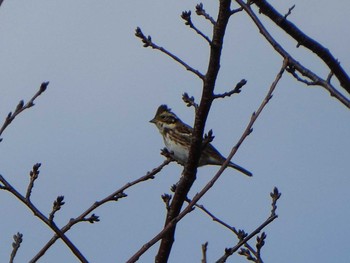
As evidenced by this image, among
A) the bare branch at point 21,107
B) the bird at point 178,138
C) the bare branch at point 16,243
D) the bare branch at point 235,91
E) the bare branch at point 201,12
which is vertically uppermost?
the bird at point 178,138

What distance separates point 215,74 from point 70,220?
101 cm

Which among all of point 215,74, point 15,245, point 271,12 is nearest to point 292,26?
point 271,12

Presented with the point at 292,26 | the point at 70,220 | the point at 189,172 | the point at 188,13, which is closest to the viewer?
the point at 292,26

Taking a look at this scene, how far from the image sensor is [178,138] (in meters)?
12.8

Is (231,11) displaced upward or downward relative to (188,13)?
downward

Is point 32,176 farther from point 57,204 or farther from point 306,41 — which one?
point 306,41

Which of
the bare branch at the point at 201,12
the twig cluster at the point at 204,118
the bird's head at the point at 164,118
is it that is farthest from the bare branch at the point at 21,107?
the bird's head at the point at 164,118

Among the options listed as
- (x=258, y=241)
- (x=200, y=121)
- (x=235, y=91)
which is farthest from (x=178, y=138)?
(x=200, y=121)

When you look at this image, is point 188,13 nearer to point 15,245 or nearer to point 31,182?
point 31,182

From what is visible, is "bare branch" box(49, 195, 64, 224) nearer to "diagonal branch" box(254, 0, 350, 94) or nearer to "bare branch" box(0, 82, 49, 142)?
"bare branch" box(0, 82, 49, 142)

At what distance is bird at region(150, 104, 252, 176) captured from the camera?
41.0ft

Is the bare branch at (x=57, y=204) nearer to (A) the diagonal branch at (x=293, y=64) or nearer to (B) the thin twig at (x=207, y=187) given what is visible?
(B) the thin twig at (x=207, y=187)

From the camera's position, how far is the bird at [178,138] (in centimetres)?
1249

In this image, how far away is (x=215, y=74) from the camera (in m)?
4.25
